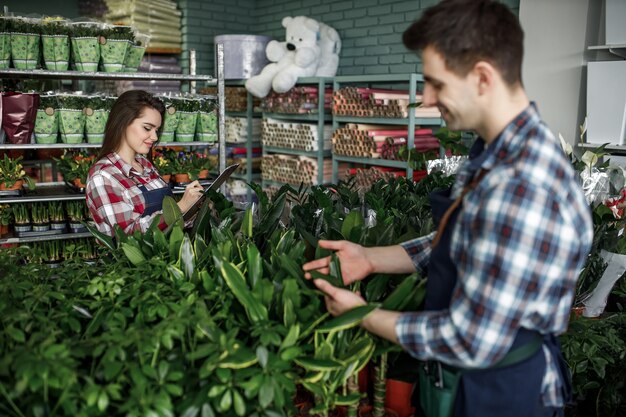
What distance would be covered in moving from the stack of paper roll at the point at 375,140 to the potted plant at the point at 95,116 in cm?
225

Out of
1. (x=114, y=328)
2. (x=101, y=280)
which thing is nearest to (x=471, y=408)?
(x=114, y=328)

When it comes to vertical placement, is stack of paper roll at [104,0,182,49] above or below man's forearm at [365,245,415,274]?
above

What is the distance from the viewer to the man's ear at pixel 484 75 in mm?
1032

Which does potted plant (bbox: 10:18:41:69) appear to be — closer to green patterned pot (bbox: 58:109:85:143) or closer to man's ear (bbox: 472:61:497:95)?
green patterned pot (bbox: 58:109:85:143)

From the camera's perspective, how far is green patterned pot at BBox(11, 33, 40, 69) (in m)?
3.86

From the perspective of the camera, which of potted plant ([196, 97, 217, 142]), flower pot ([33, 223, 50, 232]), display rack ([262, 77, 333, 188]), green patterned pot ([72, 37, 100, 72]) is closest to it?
green patterned pot ([72, 37, 100, 72])

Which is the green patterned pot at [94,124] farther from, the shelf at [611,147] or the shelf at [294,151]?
the shelf at [611,147]

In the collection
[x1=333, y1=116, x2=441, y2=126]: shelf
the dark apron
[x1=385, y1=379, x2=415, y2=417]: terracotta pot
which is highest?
[x1=333, y1=116, x2=441, y2=126]: shelf

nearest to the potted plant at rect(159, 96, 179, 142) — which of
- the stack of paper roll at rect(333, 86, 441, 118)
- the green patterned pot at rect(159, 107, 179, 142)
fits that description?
the green patterned pot at rect(159, 107, 179, 142)

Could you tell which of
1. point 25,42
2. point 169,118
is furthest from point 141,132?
point 25,42

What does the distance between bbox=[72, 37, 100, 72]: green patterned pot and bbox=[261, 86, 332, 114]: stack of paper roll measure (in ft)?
7.62

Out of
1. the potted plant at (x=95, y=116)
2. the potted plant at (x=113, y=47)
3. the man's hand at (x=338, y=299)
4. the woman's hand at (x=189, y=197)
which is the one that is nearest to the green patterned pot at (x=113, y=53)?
the potted plant at (x=113, y=47)

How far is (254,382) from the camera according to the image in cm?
107

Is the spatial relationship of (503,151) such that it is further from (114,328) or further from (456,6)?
(114,328)
